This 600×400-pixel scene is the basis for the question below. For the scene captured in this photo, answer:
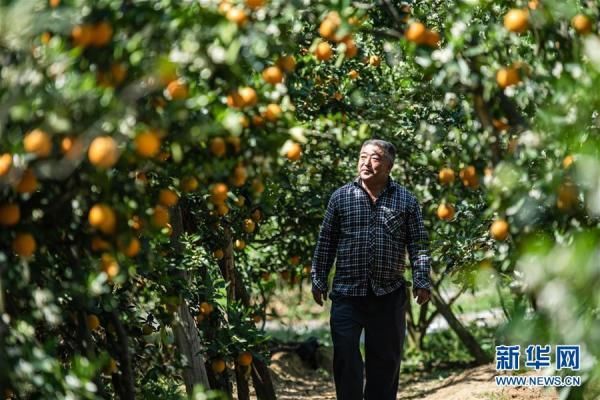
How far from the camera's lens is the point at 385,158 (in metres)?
4.68

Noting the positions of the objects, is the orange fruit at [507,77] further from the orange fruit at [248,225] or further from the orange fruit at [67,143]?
the orange fruit at [248,225]

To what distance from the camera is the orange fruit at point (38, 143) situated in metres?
2.40

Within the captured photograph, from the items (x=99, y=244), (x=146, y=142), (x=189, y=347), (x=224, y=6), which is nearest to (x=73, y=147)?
(x=146, y=142)

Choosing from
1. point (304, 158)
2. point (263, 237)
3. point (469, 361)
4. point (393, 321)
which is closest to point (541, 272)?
point (393, 321)

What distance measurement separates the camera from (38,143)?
2.39m

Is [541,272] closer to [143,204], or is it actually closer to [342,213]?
[143,204]

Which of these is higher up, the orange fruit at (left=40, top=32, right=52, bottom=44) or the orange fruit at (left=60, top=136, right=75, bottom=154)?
the orange fruit at (left=40, top=32, right=52, bottom=44)

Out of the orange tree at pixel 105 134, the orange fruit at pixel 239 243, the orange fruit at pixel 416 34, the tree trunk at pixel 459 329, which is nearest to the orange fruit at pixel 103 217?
the orange tree at pixel 105 134

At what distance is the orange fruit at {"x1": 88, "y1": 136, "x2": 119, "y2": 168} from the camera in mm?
2398

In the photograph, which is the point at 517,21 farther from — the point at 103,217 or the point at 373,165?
the point at 373,165

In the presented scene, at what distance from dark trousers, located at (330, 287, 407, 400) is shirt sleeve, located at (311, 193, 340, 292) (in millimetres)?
153

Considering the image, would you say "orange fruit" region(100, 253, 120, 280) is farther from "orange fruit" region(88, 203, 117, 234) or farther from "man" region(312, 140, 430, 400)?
"man" region(312, 140, 430, 400)

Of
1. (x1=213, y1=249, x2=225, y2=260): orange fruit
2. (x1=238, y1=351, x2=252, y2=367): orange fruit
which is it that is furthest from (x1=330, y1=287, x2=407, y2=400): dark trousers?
(x1=213, y1=249, x2=225, y2=260): orange fruit

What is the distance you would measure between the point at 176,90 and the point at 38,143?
0.41m
